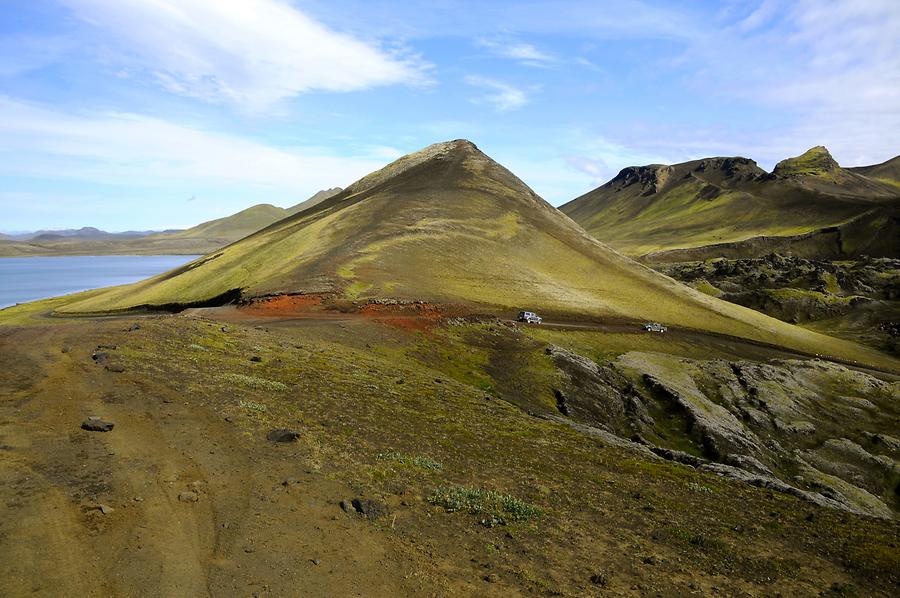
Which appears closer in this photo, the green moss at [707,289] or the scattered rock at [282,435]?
the scattered rock at [282,435]

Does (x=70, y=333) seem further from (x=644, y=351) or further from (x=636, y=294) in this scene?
(x=636, y=294)

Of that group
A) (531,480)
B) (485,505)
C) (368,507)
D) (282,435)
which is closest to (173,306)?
(282,435)

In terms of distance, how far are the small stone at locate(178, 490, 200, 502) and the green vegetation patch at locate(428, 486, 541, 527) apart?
7450 mm

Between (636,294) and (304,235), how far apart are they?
63515 mm

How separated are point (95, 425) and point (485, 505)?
14678 mm

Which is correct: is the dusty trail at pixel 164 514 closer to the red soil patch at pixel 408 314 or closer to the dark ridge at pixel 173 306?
the red soil patch at pixel 408 314

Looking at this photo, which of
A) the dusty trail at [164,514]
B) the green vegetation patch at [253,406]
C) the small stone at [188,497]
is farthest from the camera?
the green vegetation patch at [253,406]

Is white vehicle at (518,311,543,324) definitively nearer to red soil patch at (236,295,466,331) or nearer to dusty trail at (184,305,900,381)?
dusty trail at (184,305,900,381)

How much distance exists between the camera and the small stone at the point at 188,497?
15988 millimetres

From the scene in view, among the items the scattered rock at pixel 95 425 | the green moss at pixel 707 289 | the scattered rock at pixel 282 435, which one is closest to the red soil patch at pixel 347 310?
the scattered rock at pixel 282 435

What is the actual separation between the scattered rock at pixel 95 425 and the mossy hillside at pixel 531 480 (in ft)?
13.4

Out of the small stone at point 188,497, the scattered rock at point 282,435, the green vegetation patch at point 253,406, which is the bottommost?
the scattered rock at point 282,435

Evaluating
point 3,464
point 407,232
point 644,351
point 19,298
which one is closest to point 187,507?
point 3,464

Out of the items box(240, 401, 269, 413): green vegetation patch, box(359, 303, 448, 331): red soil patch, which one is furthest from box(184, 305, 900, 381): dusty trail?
box(240, 401, 269, 413): green vegetation patch
